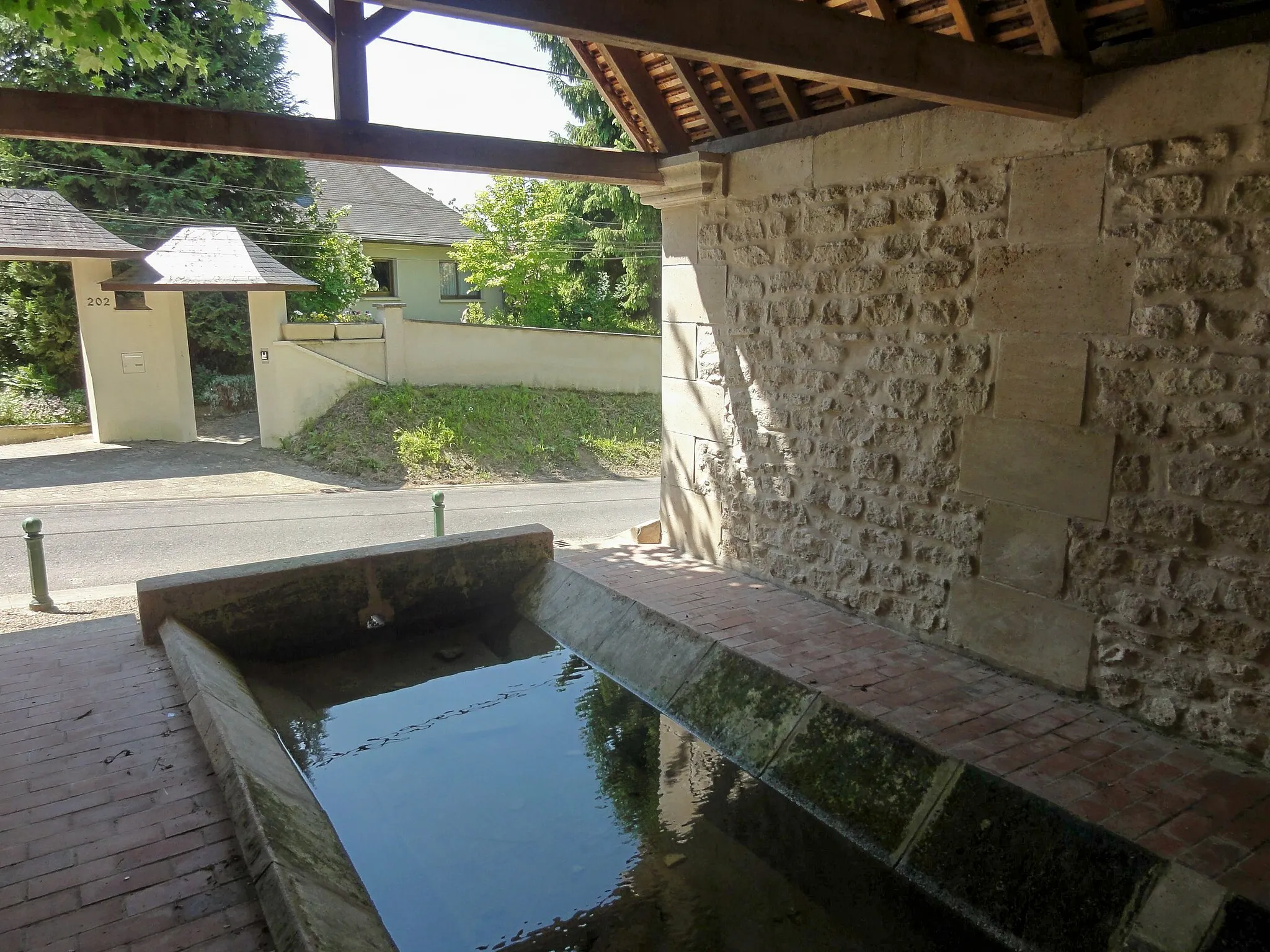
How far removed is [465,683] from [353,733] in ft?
2.31

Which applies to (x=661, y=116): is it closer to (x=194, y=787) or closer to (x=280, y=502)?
(x=194, y=787)

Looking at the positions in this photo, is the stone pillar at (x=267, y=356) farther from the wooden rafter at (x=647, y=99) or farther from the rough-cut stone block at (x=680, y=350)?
the wooden rafter at (x=647, y=99)

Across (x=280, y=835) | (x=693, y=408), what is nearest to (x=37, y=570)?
(x=280, y=835)

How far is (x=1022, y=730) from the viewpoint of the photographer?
Answer: 357 cm

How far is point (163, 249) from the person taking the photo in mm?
12859

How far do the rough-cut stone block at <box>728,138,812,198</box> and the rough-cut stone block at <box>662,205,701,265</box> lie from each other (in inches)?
15.2

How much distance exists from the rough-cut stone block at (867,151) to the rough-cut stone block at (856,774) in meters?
2.80

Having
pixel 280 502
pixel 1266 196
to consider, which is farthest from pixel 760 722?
pixel 280 502

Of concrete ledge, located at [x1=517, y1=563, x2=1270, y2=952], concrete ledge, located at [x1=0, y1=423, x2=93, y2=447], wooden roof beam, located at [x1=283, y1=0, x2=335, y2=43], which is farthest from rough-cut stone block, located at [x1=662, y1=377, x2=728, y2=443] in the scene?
concrete ledge, located at [x1=0, y1=423, x2=93, y2=447]

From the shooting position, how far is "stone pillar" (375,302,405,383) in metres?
13.7

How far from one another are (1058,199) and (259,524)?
806 centimetres

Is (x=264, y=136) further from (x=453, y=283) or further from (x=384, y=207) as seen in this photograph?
(x=384, y=207)

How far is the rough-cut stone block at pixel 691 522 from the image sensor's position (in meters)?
6.08

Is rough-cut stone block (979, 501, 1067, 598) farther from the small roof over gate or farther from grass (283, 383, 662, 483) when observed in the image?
the small roof over gate
